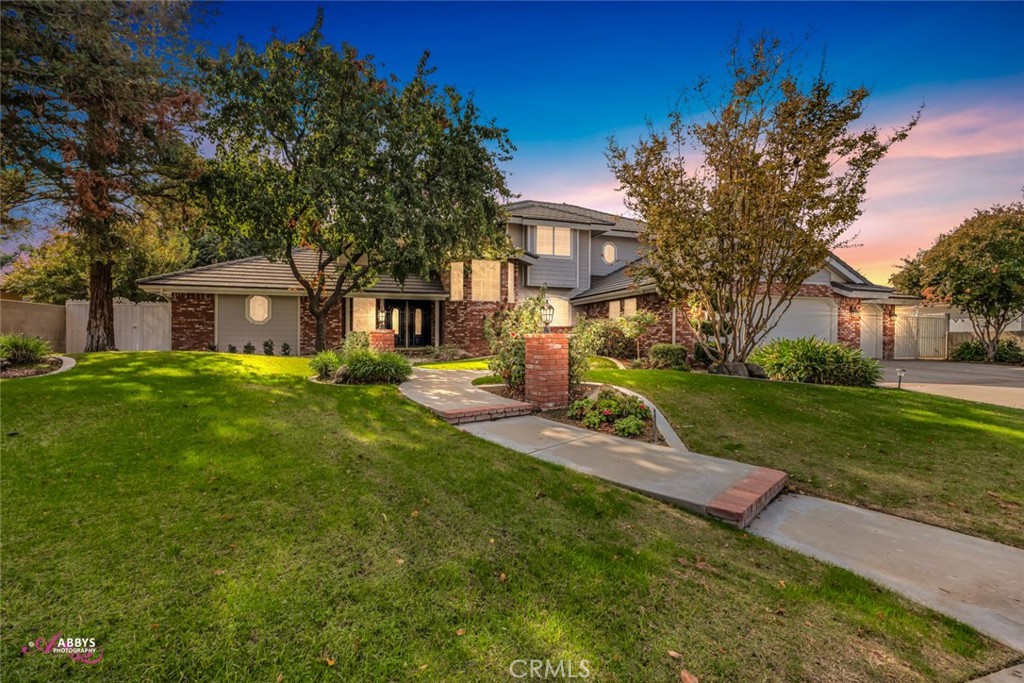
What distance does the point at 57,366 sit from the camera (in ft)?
26.4

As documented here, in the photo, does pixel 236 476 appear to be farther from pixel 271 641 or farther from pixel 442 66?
pixel 442 66

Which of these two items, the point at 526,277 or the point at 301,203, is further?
the point at 526,277

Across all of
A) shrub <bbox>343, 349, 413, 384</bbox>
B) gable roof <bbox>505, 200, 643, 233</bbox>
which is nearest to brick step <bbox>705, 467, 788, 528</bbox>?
shrub <bbox>343, 349, 413, 384</bbox>

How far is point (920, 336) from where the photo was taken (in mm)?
20328

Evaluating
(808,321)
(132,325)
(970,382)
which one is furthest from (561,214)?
(132,325)

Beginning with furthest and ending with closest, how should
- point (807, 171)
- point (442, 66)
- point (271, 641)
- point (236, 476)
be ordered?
point (442, 66) < point (807, 171) < point (236, 476) < point (271, 641)

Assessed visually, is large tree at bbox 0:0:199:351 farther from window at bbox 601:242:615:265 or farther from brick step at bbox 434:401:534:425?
window at bbox 601:242:615:265

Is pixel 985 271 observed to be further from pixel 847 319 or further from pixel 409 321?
pixel 409 321

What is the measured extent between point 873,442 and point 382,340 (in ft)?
34.3

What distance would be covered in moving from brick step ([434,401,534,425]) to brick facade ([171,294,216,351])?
47.4 feet

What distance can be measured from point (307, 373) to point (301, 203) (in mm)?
5479

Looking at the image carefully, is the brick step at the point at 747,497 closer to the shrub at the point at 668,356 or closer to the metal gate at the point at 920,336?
the shrub at the point at 668,356

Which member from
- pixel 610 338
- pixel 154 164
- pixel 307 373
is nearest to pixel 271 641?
pixel 307 373

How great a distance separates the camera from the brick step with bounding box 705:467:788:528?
3.71 m
